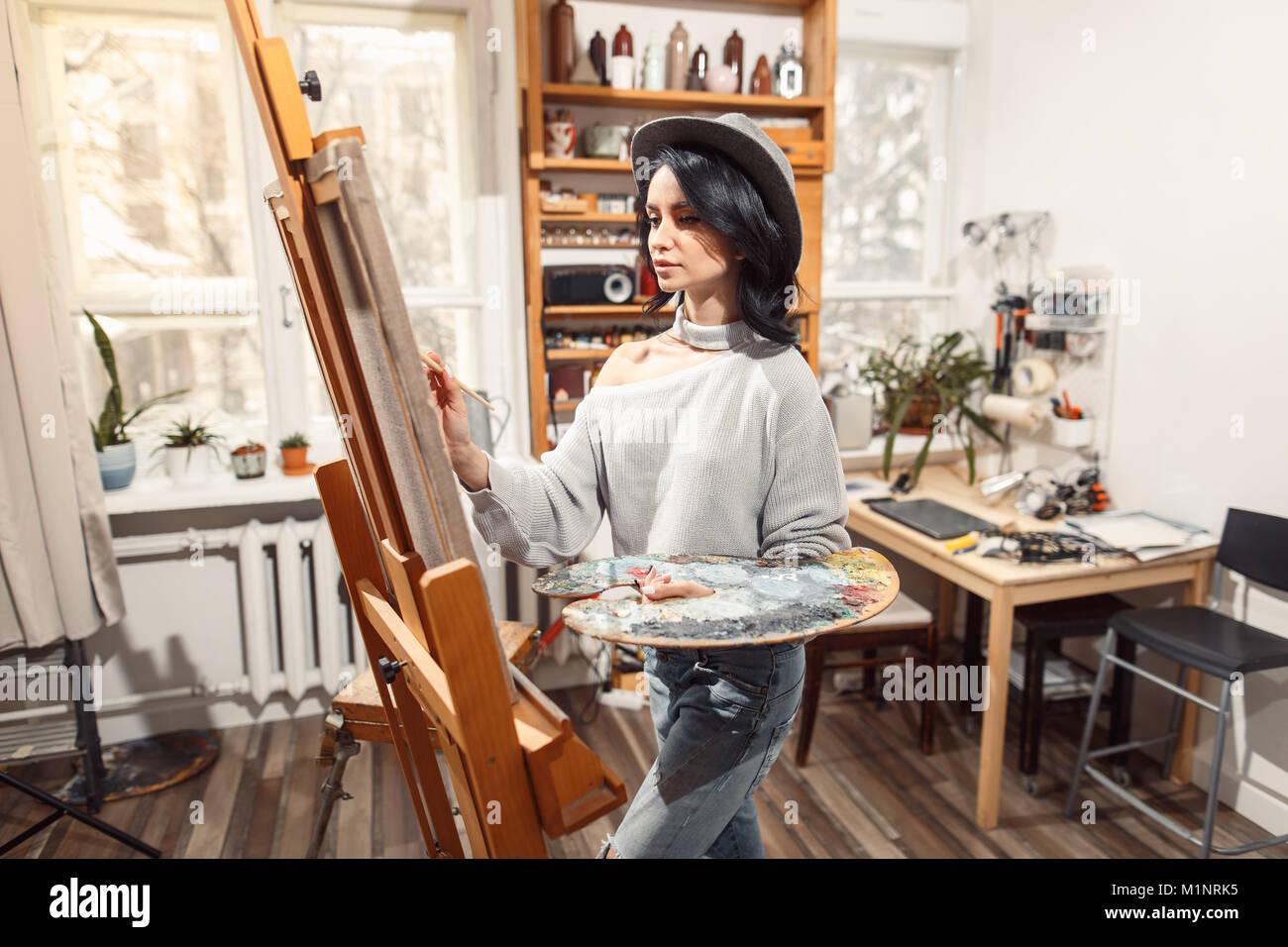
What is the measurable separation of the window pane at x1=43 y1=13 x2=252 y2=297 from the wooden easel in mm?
1931

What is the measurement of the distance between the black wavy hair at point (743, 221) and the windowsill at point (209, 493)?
5.86ft

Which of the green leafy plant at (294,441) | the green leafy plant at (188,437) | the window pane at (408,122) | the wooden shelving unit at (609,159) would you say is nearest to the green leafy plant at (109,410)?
the green leafy plant at (188,437)

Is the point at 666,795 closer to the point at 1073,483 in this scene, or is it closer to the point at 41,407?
the point at 41,407

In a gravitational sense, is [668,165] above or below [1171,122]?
below

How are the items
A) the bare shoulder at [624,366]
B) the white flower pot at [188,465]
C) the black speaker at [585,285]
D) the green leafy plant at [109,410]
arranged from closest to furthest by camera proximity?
1. the bare shoulder at [624,366]
2. the green leafy plant at [109,410]
3. the white flower pot at [188,465]
4. the black speaker at [585,285]

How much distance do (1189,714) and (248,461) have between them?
110 inches

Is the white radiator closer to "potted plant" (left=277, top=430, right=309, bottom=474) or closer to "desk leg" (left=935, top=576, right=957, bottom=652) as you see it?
"potted plant" (left=277, top=430, right=309, bottom=474)

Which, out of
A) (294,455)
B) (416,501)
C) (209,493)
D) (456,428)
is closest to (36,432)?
(209,493)

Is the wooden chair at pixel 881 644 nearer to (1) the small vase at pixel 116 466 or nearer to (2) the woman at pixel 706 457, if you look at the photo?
(2) the woman at pixel 706 457

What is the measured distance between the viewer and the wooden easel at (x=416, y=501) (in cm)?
80

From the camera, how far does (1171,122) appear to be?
93.0 inches
